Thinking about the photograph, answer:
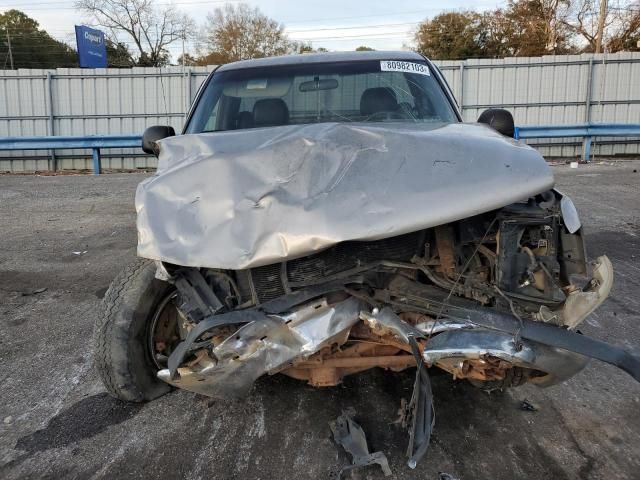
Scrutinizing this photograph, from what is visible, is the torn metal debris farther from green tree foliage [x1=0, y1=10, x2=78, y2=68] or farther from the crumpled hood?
green tree foliage [x1=0, y1=10, x2=78, y2=68]

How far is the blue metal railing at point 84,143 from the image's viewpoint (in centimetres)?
1324

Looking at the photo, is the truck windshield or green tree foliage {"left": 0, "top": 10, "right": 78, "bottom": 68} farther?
green tree foliage {"left": 0, "top": 10, "right": 78, "bottom": 68}

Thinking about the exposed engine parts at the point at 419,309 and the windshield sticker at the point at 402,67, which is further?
the windshield sticker at the point at 402,67

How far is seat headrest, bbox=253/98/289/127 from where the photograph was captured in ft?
12.2

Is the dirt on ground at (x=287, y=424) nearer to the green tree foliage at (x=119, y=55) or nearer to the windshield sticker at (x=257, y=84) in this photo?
the windshield sticker at (x=257, y=84)

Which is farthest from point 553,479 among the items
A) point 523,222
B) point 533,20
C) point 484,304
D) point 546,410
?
point 533,20


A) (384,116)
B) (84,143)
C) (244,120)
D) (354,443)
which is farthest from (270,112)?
(84,143)

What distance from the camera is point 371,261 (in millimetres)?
2393

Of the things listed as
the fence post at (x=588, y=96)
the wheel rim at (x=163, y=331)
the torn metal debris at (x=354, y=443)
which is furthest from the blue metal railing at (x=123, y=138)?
the torn metal debris at (x=354, y=443)

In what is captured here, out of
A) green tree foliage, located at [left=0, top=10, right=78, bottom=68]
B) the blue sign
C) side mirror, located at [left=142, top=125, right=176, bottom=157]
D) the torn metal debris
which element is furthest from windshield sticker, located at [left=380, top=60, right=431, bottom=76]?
green tree foliage, located at [left=0, top=10, right=78, bottom=68]

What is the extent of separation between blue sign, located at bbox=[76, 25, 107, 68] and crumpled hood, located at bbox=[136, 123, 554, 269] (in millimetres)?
16741

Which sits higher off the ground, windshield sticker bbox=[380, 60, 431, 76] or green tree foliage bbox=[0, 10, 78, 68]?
green tree foliage bbox=[0, 10, 78, 68]

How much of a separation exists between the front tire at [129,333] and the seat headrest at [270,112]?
1.40 m

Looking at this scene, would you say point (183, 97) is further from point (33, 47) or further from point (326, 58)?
point (33, 47)
